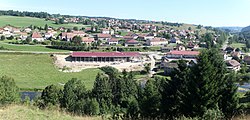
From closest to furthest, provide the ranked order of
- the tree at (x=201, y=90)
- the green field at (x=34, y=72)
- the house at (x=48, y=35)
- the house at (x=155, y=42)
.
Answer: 1. the tree at (x=201, y=90)
2. the green field at (x=34, y=72)
3. the house at (x=48, y=35)
4. the house at (x=155, y=42)

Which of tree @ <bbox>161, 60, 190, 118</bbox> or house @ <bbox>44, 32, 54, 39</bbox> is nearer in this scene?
tree @ <bbox>161, 60, 190, 118</bbox>

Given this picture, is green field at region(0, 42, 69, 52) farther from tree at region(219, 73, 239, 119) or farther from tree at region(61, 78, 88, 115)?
tree at region(219, 73, 239, 119)


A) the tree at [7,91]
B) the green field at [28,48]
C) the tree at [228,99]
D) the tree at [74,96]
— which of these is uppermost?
the tree at [228,99]

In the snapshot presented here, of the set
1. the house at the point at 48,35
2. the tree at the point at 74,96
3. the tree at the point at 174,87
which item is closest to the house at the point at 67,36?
the house at the point at 48,35

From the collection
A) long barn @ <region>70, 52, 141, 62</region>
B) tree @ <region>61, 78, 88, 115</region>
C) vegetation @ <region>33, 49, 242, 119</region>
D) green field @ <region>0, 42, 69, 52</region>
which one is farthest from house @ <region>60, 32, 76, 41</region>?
vegetation @ <region>33, 49, 242, 119</region>

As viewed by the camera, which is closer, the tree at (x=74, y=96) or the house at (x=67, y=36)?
the tree at (x=74, y=96)

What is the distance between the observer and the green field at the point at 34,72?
3541 cm

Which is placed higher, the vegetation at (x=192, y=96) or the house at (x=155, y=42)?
the vegetation at (x=192, y=96)

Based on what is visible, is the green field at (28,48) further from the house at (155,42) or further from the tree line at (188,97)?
the tree line at (188,97)

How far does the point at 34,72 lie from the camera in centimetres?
3975

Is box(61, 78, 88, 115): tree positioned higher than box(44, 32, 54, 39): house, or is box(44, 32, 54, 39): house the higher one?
box(61, 78, 88, 115): tree

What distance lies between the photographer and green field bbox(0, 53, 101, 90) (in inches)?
1394

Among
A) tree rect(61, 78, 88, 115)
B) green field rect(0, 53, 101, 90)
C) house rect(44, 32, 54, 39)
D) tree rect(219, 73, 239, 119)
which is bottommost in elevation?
green field rect(0, 53, 101, 90)

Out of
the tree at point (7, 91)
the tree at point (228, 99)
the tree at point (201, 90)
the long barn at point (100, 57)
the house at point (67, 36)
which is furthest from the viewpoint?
the house at point (67, 36)
